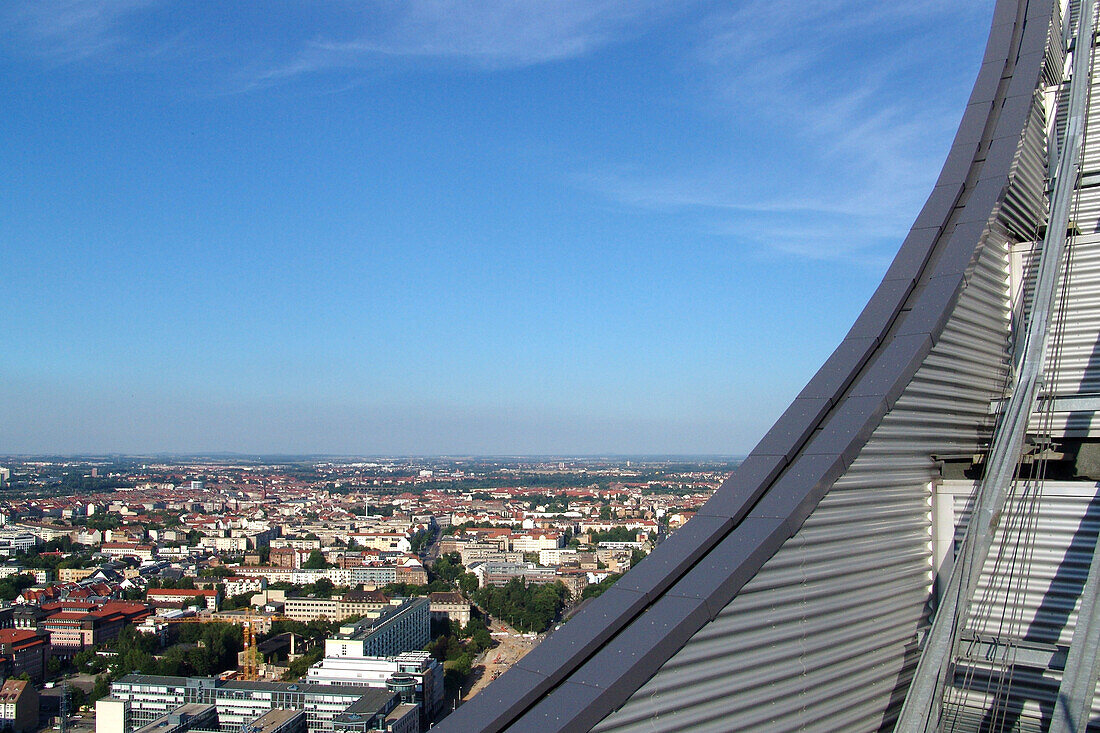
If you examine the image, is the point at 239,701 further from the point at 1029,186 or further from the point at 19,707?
the point at 1029,186

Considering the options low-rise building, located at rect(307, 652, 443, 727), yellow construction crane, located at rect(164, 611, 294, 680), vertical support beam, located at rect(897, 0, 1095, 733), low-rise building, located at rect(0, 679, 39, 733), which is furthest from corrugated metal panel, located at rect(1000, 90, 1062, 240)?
yellow construction crane, located at rect(164, 611, 294, 680)

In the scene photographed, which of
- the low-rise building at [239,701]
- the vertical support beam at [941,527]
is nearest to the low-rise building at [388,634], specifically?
the low-rise building at [239,701]

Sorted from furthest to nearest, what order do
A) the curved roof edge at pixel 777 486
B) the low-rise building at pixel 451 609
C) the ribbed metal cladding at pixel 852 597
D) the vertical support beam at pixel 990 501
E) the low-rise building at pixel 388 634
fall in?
1. the low-rise building at pixel 451 609
2. the low-rise building at pixel 388 634
3. the vertical support beam at pixel 990 501
4. the ribbed metal cladding at pixel 852 597
5. the curved roof edge at pixel 777 486

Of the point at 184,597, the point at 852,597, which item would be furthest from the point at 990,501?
the point at 184,597

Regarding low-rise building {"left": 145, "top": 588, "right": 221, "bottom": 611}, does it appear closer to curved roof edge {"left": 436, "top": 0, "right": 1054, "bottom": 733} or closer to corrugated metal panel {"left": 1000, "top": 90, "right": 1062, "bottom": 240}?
corrugated metal panel {"left": 1000, "top": 90, "right": 1062, "bottom": 240}

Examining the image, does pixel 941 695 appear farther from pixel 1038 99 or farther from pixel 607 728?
pixel 1038 99

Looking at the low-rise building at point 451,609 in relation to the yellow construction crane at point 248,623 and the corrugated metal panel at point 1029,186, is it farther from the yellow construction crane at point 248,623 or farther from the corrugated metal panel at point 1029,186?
the corrugated metal panel at point 1029,186

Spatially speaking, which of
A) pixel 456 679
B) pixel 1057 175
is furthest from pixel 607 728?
pixel 456 679
